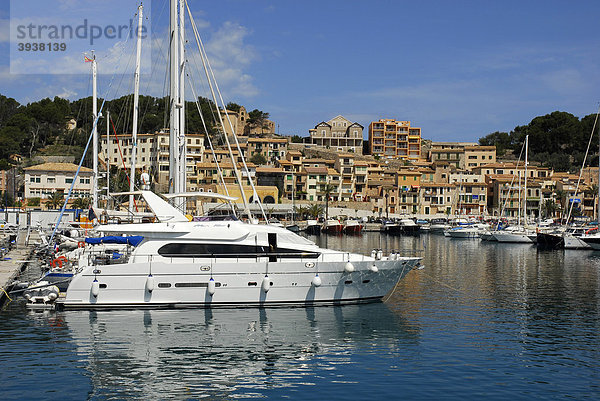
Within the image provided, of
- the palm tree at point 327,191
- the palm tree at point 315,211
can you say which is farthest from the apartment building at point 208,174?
the palm tree at point 327,191

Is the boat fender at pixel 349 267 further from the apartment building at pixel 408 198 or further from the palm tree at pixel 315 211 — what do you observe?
the apartment building at pixel 408 198

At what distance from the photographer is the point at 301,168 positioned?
4082 inches

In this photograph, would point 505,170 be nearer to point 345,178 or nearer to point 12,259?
point 345,178

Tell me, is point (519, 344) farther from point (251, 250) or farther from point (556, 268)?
point (556, 268)

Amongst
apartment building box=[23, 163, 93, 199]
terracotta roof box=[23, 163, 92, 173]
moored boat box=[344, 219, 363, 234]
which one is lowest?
moored boat box=[344, 219, 363, 234]

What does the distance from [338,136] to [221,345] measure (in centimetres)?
11824

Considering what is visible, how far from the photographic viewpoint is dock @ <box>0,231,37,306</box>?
24.1 m

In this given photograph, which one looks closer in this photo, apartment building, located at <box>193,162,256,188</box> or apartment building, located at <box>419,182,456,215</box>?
apartment building, located at <box>193,162,256,188</box>

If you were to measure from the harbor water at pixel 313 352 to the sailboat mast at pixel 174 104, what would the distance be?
726 centimetres

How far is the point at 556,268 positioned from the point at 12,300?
3297cm

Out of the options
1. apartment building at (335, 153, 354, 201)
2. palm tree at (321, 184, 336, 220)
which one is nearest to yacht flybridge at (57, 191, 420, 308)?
palm tree at (321, 184, 336, 220)

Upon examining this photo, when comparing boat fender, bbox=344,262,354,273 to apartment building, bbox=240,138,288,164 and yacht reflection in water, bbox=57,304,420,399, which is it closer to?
yacht reflection in water, bbox=57,304,420,399

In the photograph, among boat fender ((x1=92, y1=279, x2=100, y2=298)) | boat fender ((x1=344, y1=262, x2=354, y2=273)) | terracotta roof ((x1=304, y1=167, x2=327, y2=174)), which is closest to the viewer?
boat fender ((x1=92, y1=279, x2=100, y2=298))

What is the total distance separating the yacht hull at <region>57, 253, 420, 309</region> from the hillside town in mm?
65908
